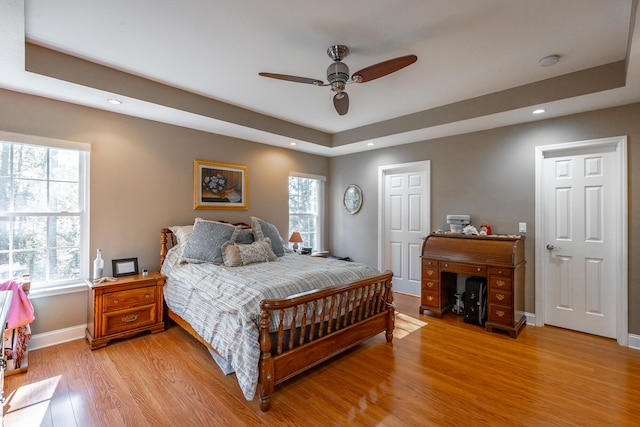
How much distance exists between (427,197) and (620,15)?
2.79 m

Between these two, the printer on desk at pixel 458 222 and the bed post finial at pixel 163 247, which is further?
the printer on desk at pixel 458 222

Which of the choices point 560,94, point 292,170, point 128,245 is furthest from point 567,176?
point 128,245

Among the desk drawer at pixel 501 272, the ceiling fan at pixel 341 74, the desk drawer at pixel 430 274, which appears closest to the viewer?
the ceiling fan at pixel 341 74

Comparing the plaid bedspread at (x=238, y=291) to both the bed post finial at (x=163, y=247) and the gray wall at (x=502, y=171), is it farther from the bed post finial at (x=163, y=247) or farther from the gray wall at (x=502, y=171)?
the gray wall at (x=502, y=171)

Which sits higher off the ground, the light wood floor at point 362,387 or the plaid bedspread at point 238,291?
the plaid bedspread at point 238,291

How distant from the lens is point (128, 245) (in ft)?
11.4

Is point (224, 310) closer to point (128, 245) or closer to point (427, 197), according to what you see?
point (128, 245)

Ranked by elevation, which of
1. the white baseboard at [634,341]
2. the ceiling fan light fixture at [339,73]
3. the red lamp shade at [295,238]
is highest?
the ceiling fan light fixture at [339,73]

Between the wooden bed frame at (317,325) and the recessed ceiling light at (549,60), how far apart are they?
239 cm

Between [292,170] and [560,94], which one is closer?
[560,94]

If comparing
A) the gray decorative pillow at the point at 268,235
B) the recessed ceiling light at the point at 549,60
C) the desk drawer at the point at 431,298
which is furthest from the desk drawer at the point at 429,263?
the recessed ceiling light at the point at 549,60

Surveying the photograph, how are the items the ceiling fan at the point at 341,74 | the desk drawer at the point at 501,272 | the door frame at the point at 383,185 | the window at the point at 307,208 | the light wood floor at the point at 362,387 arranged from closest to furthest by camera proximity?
the light wood floor at the point at 362,387
the ceiling fan at the point at 341,74
the desk drawer at the point at 501,272
the door frame at the point at 383,185
the window at the point at 307,208

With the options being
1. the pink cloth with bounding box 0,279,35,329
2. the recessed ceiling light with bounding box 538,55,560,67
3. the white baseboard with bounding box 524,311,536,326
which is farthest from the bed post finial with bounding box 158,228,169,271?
the white baseboard with bounding box 524,311,536,326

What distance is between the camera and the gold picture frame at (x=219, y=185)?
405 centimetres
